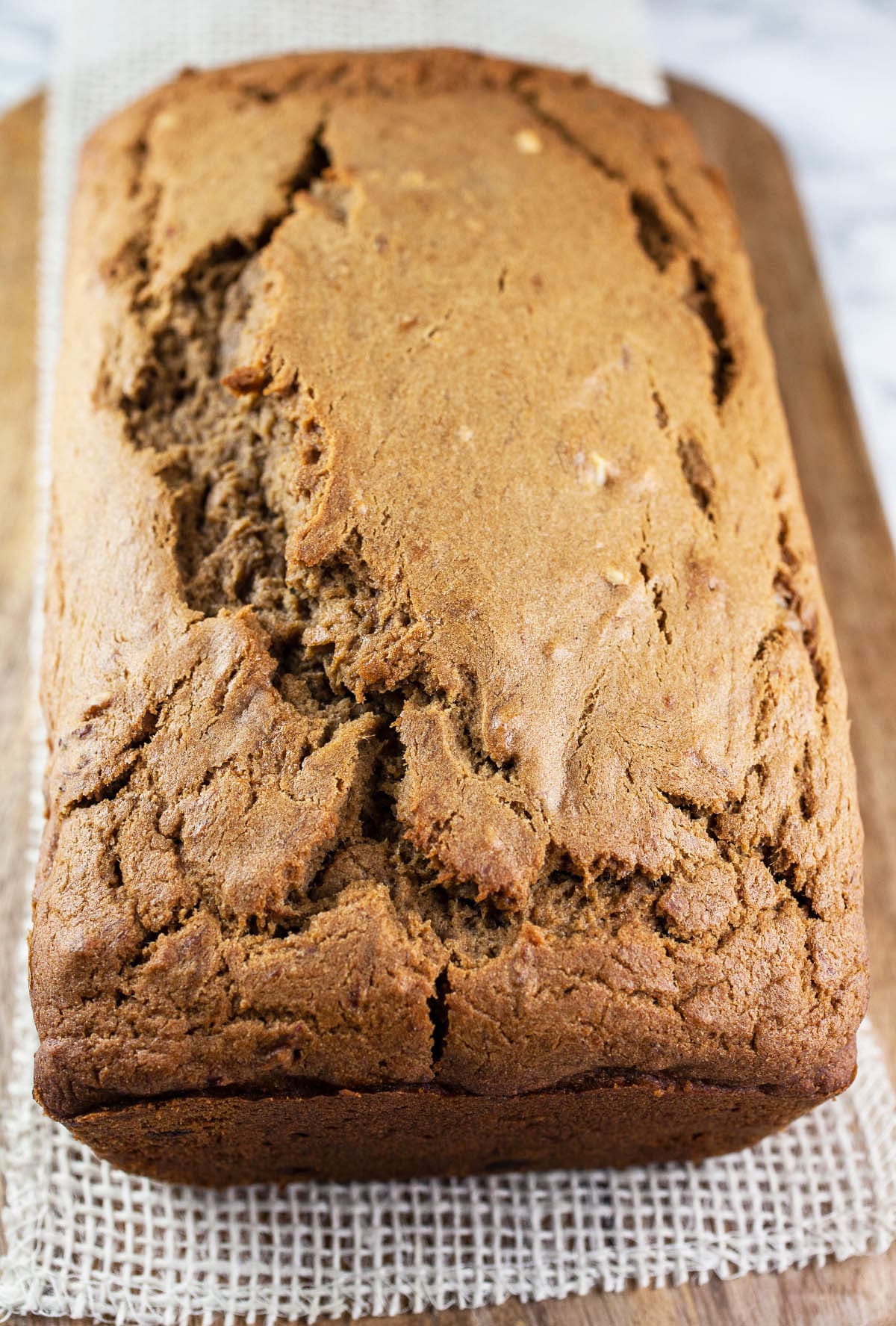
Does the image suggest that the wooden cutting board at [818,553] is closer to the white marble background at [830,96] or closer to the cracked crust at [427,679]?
the white marble background at [830,96]

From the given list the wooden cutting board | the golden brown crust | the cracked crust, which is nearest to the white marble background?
the wooden cutting board

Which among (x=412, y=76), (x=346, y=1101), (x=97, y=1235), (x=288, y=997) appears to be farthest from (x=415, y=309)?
(x=97, y=1235)

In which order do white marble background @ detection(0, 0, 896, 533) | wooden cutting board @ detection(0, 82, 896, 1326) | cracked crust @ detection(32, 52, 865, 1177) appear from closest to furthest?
cracked crust @ detection(32, 52, 865, 1177) → wooden cutting board @ detection(0, 82, 896, 1326) → white marble background @ detection(0, 0, 896, 533)

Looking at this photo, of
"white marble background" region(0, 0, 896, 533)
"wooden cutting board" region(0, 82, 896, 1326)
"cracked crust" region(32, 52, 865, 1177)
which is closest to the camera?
"cracked crust" region(32, 52, 865, 1177)

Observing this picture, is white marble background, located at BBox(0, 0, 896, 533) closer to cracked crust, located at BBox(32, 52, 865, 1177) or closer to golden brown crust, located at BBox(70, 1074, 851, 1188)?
cracked crust, located at BBox(32, 52, 865, 1177)

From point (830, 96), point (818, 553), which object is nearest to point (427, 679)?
point (818, 553)

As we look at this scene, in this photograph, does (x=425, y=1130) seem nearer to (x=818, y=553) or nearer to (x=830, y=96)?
(x=818, y=553)
